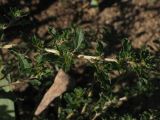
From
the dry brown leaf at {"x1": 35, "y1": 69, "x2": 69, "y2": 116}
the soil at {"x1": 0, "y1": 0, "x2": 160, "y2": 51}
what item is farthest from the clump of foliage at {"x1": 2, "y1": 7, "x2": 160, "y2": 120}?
the soil at {"x1": 0, "y1": 0, "x2": 160, "y2": 51}

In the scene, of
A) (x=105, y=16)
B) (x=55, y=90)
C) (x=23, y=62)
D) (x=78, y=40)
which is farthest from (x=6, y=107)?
(x=105, y=16)

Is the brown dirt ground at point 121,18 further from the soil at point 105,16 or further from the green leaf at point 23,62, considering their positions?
the green leaf at point 23,62

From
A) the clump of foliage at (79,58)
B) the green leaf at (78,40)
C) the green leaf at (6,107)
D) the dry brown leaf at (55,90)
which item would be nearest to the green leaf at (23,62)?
the clump of foliage at (79,58)

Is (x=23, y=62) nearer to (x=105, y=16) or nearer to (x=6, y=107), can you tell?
(x=6, y=107)

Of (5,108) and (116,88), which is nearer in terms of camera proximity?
(5,108)

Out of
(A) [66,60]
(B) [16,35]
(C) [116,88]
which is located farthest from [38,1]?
(A) [66,60]

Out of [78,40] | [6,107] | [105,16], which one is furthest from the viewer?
[105,16]

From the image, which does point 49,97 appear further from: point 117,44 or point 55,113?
point 117,44

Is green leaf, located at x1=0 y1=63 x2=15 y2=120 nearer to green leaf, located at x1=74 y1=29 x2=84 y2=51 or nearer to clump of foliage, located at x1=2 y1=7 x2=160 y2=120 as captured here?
clump of foliage, located at x1=2 y1=7 x2=160 y2=120
